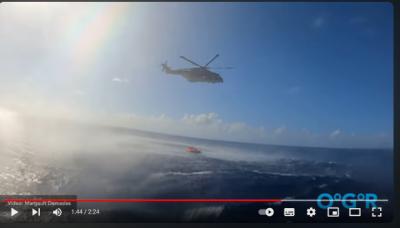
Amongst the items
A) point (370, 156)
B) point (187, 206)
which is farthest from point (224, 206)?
point (370, 156)
